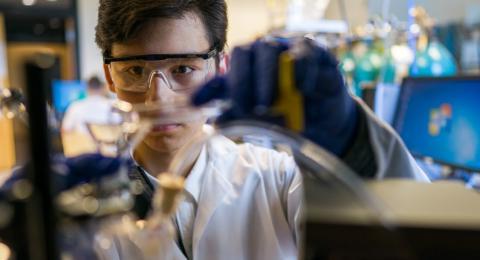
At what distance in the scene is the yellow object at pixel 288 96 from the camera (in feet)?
1.31

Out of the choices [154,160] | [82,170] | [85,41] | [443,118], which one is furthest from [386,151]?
[85,41]

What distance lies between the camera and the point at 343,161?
0.46 m

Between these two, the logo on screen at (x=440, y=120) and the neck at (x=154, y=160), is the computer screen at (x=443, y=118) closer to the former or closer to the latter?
the logo on screen at (x=440, y=120)

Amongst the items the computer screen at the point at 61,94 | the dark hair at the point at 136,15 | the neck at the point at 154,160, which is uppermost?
the dark hair at the point at 136,15

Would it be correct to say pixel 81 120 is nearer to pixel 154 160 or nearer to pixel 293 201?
pixel 154 160

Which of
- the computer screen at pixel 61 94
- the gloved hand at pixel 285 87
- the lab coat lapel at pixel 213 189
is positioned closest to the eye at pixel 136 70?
the computer screen at pixel 61 94

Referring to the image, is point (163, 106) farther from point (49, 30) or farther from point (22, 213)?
point (49, 30)

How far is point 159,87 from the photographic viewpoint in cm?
74

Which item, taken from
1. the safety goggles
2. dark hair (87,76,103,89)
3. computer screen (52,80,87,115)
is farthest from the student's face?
dark hair (87,76,103,89)

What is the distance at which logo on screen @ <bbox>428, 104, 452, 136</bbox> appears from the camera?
156 cm

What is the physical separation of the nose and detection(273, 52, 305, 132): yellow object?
342mm

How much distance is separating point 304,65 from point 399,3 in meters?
2.56

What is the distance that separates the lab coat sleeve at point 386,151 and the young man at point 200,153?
29 centimetres

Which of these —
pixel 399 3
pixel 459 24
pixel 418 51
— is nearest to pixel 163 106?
pixel 418 51
